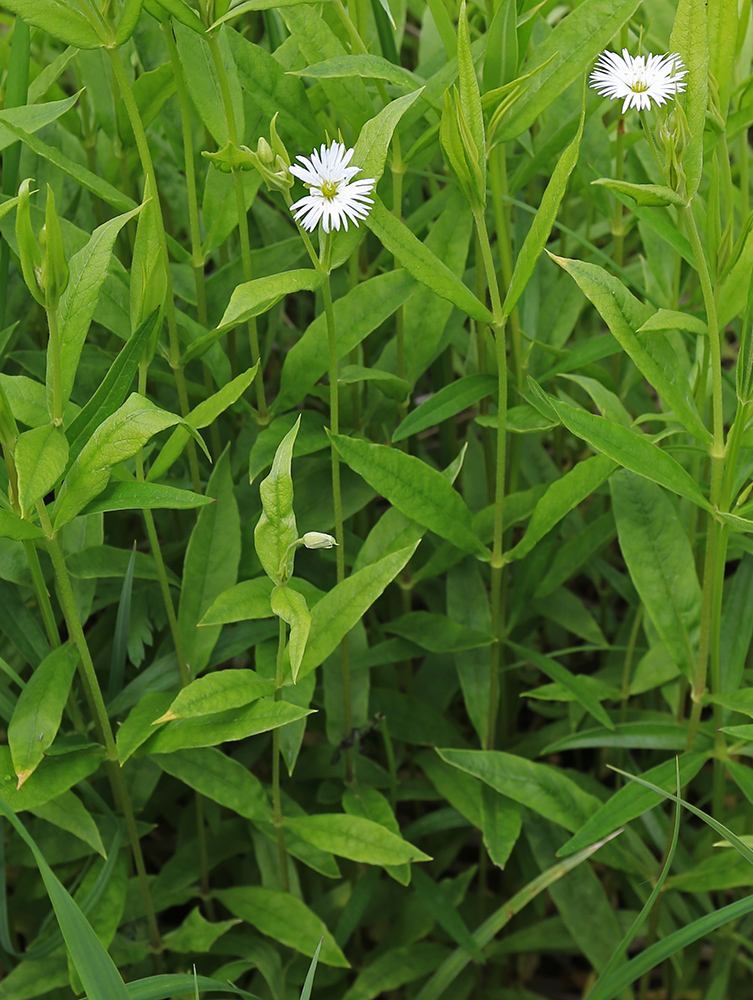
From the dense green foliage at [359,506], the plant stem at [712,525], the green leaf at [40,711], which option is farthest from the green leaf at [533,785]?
the green leaf at [40,711]

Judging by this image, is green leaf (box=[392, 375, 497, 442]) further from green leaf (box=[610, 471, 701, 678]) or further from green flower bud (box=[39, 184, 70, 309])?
green flower bud (box=[39, 184, 70, 309])

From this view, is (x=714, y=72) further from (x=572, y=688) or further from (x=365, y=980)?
(x=365, y=980)

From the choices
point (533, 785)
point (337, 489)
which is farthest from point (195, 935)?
point (337, 489)

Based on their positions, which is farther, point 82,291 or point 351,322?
point 351,322

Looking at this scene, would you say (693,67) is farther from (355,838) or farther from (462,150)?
(355,838)

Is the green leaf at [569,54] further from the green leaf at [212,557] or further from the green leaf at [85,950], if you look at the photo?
the green leaf at [85,950]

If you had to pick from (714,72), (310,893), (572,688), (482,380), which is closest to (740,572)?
(572,688)
